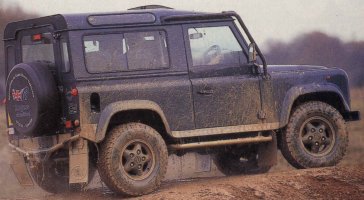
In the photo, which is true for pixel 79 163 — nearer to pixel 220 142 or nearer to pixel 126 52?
pixel 126 52

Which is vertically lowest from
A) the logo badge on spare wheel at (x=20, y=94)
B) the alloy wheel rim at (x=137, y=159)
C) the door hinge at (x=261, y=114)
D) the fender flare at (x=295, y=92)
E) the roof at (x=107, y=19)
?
the alloy wheel rim at (x=137, y=159)

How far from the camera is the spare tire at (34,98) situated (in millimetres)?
11578

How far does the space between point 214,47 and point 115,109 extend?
1.77 metres

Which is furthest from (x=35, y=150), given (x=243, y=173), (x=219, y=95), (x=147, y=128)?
(x=243, y=173)

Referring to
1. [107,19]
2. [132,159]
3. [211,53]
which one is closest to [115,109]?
[132,159]

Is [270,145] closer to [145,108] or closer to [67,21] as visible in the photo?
[145,108]

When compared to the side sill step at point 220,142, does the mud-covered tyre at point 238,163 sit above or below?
below

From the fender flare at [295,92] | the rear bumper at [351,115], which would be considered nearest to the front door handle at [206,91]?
the fender flare at [295,92]

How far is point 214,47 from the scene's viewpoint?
1268cm

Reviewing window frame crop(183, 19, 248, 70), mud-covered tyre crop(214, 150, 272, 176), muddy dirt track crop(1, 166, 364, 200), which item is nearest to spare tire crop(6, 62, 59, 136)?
muddy dirt track crop(1, 166, 364, 200)

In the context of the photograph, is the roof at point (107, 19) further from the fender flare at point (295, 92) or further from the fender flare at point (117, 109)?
the fender flare at point (295, 92)

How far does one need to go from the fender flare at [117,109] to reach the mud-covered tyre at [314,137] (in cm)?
203

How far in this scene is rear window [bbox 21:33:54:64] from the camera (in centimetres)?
1218

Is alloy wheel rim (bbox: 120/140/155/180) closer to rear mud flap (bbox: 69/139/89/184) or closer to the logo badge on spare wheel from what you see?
rear mud flap (bbox: 69/139/89/184)
